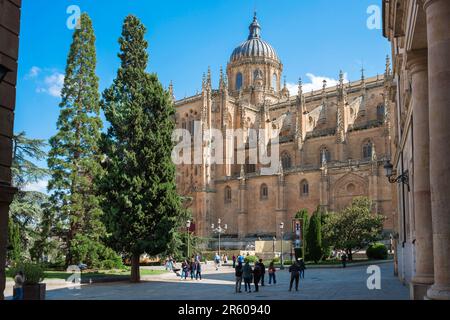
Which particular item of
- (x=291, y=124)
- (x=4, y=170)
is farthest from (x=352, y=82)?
(x=4, y=170)

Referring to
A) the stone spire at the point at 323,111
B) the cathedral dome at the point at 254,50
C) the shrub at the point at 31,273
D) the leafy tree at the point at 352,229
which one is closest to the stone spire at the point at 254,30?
the cathedral dome at the point at 254,50

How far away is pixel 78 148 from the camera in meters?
30.8

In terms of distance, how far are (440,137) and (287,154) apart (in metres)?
52.5

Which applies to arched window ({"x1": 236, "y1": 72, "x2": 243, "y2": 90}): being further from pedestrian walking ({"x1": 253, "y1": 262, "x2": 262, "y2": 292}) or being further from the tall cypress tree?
pedestrian walking ({"x1": 253, "y1": 262, "x2": 262, "y2": 292})

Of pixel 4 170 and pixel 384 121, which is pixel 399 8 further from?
pixel 384 121

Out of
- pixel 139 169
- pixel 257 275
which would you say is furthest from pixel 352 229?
pixel 257 275

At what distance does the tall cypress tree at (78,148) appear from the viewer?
29891 mm

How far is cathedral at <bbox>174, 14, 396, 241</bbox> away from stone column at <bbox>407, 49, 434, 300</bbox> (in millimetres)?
37051

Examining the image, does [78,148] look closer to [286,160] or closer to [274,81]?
[286,160]

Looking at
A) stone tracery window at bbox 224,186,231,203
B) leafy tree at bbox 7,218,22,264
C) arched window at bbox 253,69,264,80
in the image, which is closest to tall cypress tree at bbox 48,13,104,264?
leafy tree at bbox 7,218,22,264

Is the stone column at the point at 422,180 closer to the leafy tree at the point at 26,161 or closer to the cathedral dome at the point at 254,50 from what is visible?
the leafy tree at the point at 26,161

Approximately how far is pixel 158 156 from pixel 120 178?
218cm

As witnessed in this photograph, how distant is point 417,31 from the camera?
9.77m

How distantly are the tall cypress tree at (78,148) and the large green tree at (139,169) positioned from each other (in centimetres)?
457
